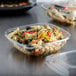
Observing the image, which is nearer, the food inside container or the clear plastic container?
the clear plastic container

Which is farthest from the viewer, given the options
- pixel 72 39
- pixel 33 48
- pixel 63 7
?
pixel 63 7

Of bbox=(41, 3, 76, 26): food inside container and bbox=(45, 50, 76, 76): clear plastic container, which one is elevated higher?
bbox=(41, 3, 76, 26): food inside container

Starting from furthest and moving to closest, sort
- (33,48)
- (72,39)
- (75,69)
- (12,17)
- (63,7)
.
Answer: (12,17) < (63,7) < (72,39) < (33,48) < (75,69)

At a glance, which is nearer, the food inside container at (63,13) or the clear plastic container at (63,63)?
the clear plastic container at (63,63)

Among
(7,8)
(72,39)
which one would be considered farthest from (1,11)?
(72,39)

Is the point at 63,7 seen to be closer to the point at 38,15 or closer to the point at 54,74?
the point at 38,15

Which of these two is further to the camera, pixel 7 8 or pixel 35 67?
pixel 7 8
